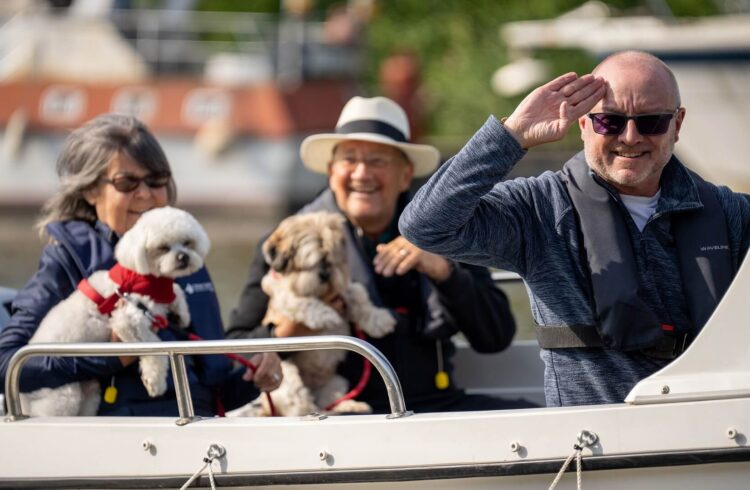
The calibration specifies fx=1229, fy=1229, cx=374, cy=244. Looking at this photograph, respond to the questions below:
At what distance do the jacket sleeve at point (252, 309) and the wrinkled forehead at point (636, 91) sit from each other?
1805mm

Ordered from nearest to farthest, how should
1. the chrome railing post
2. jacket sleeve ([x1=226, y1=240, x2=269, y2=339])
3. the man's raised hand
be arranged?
1. the man's raised hand
2. the chrome railing post
3. jacket sleeve ([x1=226, y1=240, x2=269, y2=339])

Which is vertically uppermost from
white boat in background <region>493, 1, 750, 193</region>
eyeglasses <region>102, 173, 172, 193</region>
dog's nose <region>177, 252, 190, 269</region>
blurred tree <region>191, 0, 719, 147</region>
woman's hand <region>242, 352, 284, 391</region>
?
blurred tree <region>191, 0, 719, 147</region>

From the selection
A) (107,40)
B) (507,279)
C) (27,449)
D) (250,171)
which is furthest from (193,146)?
(27,449)

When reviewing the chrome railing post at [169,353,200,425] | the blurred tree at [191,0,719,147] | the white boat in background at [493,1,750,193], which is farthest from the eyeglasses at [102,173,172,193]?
the blurred tree at [191,0,719,147]

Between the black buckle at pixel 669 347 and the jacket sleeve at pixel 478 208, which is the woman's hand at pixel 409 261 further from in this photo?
the black buckle at pixel 669 347

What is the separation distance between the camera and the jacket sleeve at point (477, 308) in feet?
14.5

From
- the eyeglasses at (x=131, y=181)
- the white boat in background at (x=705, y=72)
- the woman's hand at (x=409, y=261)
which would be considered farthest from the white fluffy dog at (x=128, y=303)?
the white boat in background at (x=705, y=72)

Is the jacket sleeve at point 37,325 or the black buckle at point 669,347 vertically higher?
the jacket sleeve at point 37,325

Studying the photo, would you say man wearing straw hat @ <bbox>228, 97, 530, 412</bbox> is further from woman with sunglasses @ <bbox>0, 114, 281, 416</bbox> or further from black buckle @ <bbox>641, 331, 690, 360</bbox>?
black buckle @ <bbox>641, 331, 690, 360</bbox>

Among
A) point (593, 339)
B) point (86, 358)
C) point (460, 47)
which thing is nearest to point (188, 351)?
point (86, 358)

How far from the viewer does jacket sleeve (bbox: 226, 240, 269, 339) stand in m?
4.62

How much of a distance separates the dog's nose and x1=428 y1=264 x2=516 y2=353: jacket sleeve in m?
0.93

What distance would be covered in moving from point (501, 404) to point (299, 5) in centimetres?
1618

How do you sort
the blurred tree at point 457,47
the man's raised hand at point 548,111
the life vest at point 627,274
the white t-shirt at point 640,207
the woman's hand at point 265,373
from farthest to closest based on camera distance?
the blurred tree at point 457,47 → the woman's hand at point 265,373 → the white t-shirt at point 640,207 → the life vest at point 627,274 → the man's raised hand at point 548,111
